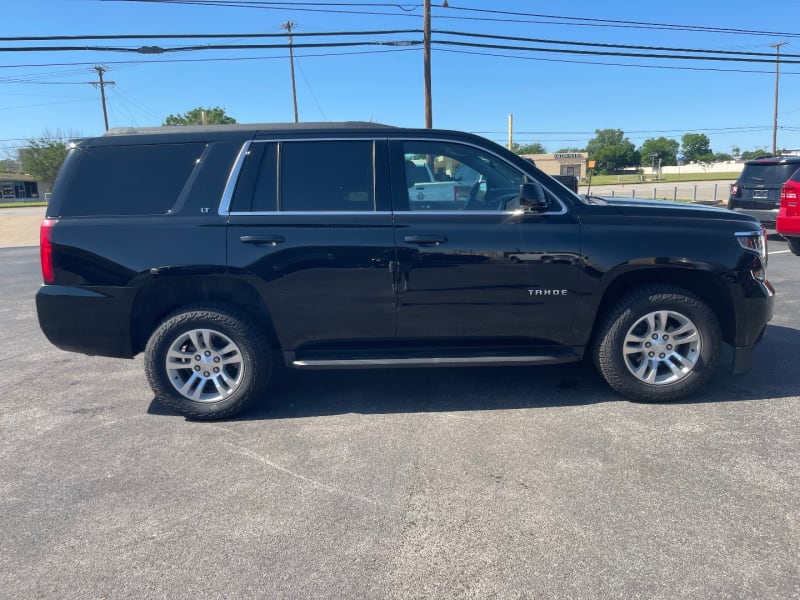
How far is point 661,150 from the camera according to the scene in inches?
5625

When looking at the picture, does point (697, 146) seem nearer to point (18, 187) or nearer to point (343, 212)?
point (18, 187)

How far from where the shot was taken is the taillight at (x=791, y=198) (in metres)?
9.66

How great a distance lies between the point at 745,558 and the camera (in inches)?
102

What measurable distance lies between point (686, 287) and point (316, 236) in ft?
8.95

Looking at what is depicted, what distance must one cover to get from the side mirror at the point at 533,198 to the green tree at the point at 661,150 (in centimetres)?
14694

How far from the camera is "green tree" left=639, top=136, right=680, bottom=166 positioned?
463 ft

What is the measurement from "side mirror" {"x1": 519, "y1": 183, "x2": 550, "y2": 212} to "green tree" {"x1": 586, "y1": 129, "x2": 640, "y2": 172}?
389ft

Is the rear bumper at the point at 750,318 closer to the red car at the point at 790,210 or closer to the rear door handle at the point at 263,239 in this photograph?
the rear door handle at the point at 263,239

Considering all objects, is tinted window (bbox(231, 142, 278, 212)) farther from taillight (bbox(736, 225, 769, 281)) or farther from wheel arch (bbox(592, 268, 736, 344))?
taillight (bbox(736, 225, 769, 281))

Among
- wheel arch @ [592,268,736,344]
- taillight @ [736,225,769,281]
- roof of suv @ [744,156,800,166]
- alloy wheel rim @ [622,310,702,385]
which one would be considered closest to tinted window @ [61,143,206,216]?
wheel arch @ [592,268,736,344]

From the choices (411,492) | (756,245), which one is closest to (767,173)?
(756,245)

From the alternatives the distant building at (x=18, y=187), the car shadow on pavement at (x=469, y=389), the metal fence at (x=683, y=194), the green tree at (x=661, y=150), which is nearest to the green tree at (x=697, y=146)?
the green tree at (x=661, y=150)

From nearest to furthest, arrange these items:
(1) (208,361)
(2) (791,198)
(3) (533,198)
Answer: (3) (533,198)
(1) (208,361)
(2) (791,198)

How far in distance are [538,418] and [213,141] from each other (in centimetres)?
299
